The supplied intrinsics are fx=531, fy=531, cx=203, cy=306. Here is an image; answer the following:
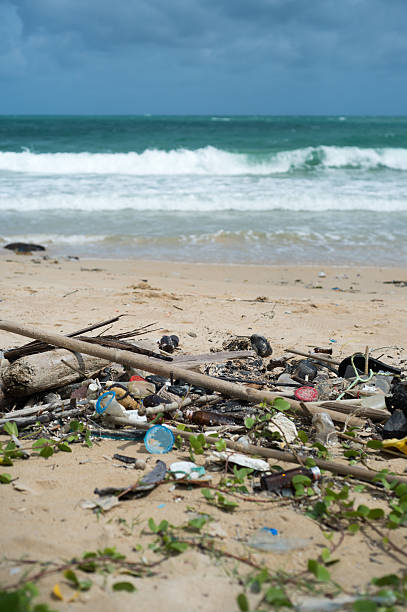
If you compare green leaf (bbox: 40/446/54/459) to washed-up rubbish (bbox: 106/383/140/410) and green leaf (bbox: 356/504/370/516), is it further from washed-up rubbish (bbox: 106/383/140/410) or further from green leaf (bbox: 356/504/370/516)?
green leaf (bbox: 356/504/370/516)

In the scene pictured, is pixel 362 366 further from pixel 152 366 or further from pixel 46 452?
pixel 46 452

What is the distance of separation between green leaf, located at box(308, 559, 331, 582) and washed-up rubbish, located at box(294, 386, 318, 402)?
147cm

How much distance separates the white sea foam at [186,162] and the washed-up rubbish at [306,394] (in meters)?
20.4

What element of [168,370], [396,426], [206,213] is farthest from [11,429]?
[206,213]

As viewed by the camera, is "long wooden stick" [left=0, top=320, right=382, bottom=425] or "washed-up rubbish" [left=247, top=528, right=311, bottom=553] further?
"long wooden stick" [left=0, top=320, right=382, bottom=425]

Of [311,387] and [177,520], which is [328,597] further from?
[311,387]

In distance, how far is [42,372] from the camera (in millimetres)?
3189

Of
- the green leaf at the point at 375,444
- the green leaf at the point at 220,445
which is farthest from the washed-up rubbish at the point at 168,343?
the green leaf at the point at 375,444

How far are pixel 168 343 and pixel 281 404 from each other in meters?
1.93

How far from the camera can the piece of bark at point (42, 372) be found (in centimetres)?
317

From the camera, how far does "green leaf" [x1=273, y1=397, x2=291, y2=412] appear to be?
115 inches

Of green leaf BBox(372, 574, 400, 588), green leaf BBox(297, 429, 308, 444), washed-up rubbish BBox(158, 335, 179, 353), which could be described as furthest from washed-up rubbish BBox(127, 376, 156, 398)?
green leaf BBox(372, 574, 400, 588)

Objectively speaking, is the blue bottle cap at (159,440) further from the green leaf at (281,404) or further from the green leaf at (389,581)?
the green leaf at (389,581)

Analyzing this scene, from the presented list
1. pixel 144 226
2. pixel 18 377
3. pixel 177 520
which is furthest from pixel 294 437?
pixel 144 226
